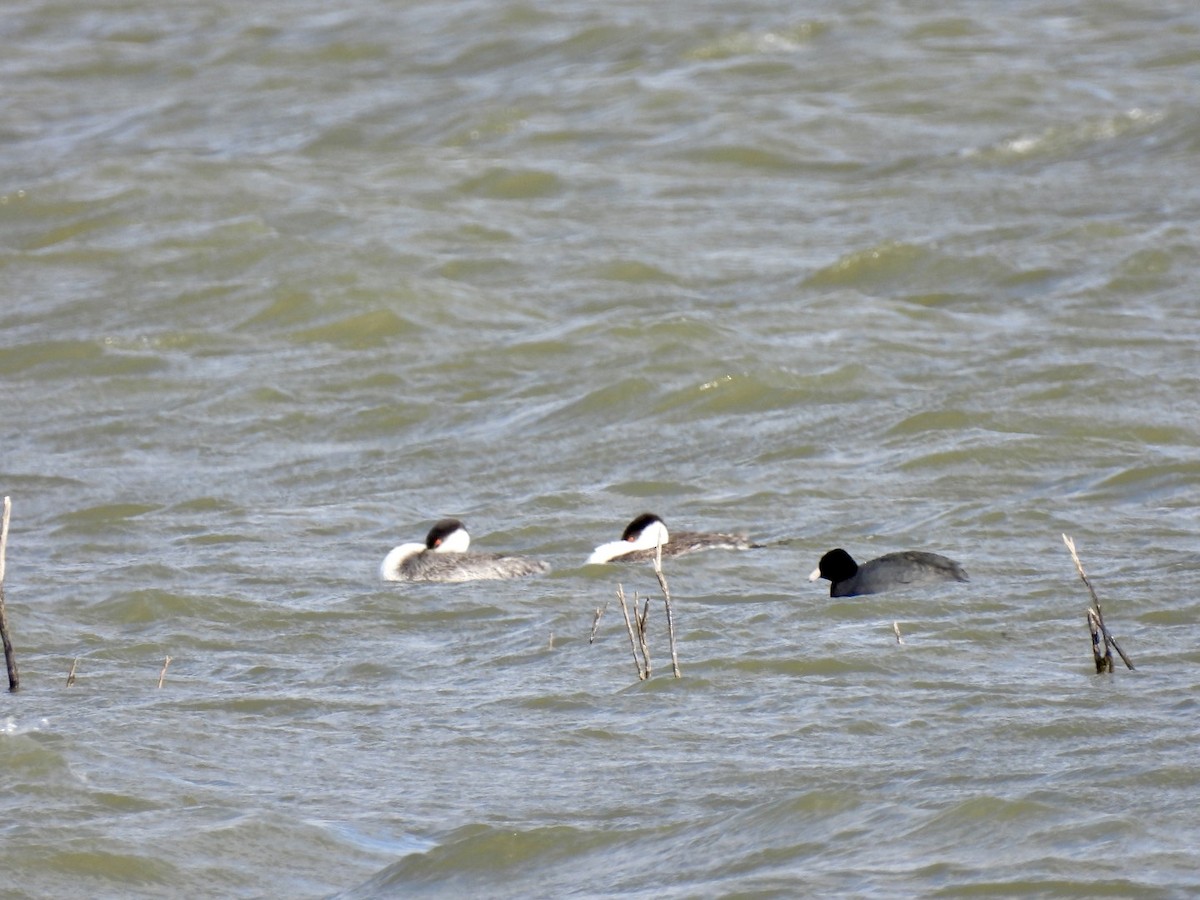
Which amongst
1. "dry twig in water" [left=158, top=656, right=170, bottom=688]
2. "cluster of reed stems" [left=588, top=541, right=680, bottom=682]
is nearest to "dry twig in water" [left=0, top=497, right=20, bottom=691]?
"dry twig in water" [left=158, top=656, right=170, bottom=688]

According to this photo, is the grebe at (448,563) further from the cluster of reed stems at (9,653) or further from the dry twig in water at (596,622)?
the cluster of reed stems at (9,653)

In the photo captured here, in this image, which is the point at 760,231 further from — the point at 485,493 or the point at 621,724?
the point at 621,724

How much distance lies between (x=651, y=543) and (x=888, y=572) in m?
1.48

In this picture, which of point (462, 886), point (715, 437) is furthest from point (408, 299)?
point (462, 886)

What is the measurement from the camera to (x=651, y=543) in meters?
10.6

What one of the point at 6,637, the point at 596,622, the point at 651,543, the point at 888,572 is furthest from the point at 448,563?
the point at 6,637

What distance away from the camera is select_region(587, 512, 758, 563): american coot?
10477 mm

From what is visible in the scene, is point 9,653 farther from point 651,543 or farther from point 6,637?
point 651,543

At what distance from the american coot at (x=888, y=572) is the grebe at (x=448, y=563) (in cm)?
165

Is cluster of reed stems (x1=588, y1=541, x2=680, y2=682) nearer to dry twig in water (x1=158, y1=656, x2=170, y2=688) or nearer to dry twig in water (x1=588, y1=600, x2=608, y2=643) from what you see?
dry twig in water (x1=588, y1=600, x2=608, y2=643)

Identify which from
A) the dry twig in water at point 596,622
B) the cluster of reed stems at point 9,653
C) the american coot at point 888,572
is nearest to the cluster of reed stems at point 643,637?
the dry twig in water at point 596,622

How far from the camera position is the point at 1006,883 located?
18.9ft

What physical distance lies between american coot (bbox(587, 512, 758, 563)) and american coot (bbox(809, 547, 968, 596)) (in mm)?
1016

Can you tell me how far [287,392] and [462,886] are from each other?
28.0 feet
